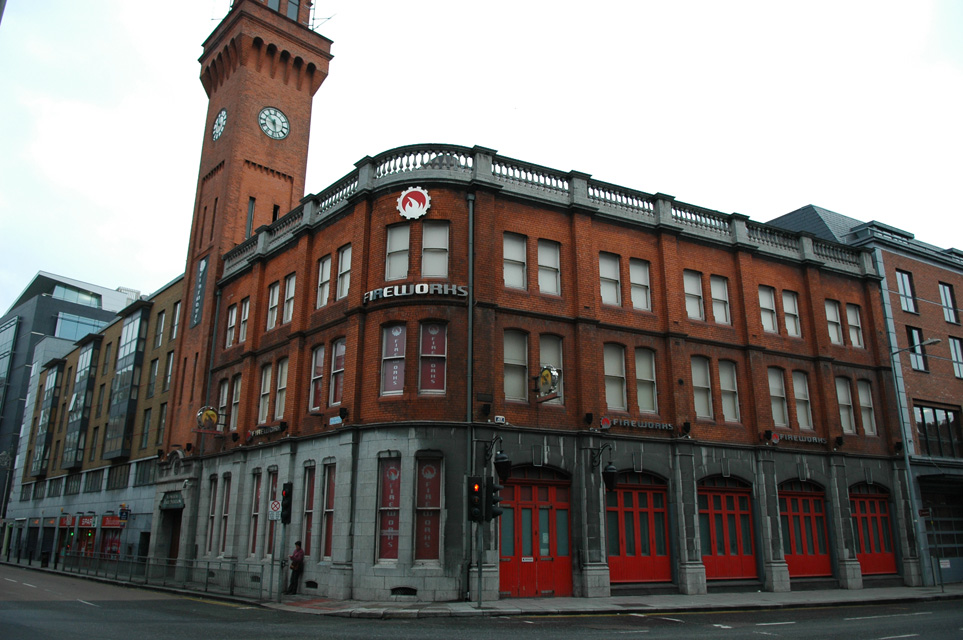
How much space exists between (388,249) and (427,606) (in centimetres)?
1166

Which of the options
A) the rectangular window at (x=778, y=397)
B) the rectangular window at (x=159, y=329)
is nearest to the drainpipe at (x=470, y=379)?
the rectangular window at (x=778, y=397)

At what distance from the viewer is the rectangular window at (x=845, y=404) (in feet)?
98.6

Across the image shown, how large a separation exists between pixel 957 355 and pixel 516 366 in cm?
2549

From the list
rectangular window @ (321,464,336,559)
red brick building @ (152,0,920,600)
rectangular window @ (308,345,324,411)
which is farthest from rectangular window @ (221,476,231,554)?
rectangular window @ (321,464,336,559)

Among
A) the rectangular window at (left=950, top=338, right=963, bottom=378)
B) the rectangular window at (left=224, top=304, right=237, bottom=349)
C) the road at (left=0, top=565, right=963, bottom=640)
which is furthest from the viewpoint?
the rectangular window at (left=950, top=338, right=963, bottom=378)

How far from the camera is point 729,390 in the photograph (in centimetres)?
2738

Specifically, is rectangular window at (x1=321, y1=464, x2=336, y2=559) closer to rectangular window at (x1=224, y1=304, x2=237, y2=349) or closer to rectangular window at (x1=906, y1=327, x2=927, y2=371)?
rectangular window at (x1=224, y1=304, x2=237, y2=349)

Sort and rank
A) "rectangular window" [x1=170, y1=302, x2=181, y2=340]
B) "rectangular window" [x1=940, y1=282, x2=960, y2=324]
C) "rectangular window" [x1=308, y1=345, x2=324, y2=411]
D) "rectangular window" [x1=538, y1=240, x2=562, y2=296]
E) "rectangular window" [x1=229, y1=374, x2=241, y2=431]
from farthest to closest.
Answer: "rectangular window" [x1=170, y1=302, x2=181, y2=340] < "rectangular window" [x1=940, y1=282, x2=960, y2=324] < "rectangular window" [x1=229, y1=374, x2=241, y2=431] < "rectangular window" [x1=308, y1=345, x2=324, y2=411] < "rectangular window" [x1=538, y1=240, x2=562, y2=296]

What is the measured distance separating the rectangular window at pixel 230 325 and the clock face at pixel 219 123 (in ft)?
36.8

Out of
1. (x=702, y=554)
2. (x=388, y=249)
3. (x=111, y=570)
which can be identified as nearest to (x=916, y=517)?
(x=702, y=554)

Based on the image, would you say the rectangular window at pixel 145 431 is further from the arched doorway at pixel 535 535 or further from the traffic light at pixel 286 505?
the arched doorway at pixel 535 535

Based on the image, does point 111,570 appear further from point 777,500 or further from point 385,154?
point 777,500

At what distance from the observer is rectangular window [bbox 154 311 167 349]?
1716 inches

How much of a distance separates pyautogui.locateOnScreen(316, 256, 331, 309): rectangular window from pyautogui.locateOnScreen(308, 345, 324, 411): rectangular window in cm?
193
